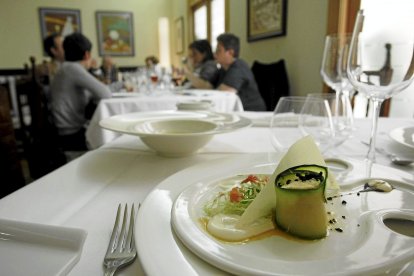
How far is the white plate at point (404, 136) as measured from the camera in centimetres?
68

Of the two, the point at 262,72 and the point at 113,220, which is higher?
the point at 262,72

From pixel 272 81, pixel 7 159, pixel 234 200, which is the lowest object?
pixel 7 159

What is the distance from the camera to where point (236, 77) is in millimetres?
2490

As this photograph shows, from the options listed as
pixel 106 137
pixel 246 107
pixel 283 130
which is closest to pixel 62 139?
pixel 106 137

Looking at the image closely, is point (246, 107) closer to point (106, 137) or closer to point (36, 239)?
point (106, 137)

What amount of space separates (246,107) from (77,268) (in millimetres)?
2394

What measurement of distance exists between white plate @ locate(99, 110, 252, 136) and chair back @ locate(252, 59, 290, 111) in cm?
221

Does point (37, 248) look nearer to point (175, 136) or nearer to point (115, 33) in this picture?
point (175, 136)

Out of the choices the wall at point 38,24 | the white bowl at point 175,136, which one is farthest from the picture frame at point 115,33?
the white bowl at point 175,136

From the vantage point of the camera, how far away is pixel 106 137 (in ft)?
4.99

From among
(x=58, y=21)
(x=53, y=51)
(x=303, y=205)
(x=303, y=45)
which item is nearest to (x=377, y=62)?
(x=303, y=205)

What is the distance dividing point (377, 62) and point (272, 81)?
2.57 metres

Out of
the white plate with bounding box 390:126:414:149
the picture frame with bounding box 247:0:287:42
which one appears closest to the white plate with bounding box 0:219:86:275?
the white plate with bounding box 390:126:414:149

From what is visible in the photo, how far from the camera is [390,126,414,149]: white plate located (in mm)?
675
